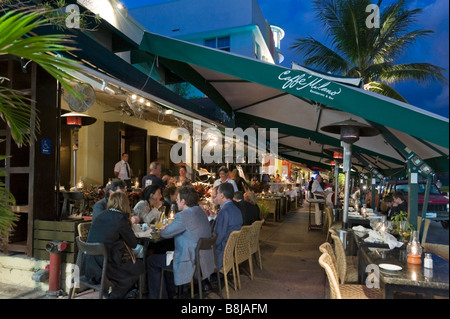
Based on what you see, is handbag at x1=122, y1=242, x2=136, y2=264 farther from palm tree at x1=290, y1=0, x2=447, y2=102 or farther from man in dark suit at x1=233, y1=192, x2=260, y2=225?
palm tree at x1=290, y1=0, x2=447, y2=102

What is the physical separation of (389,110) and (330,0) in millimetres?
10012

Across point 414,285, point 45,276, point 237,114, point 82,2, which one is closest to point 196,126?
point 237,114

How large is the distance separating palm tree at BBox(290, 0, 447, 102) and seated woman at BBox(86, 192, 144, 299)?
10.2m

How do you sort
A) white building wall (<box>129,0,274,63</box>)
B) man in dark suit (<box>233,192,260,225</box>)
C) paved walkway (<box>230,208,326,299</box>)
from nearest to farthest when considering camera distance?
paved walkway (<box>230,208,326,299</box>) → man in dark suit (<box>233,192,260,225</box>) → white building wall (<box>129,0,274,63</box>)

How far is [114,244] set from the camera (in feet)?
12.3

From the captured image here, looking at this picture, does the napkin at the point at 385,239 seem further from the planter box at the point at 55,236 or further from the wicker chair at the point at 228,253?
the planter box at the point at 55,236

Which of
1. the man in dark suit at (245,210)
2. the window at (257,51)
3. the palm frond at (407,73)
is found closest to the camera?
the man in dark suit at (245,210)

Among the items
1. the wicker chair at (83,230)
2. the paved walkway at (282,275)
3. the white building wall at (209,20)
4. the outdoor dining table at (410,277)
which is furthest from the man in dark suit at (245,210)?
the white building wall at (209,20)

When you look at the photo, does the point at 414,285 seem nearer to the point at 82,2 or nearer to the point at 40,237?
the point at 40,237

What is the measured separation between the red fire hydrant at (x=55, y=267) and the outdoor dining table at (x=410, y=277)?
151 inches

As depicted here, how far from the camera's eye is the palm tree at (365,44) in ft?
37.2

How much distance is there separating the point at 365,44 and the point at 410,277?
1067 cm

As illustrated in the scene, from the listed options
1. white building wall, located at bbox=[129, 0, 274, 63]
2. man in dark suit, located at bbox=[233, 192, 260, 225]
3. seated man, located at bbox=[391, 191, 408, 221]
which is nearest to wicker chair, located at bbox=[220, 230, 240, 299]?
man in dark suit, located at bbox=[233, 192, 260, 225]

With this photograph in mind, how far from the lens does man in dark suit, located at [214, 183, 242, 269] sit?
4.84 meters
